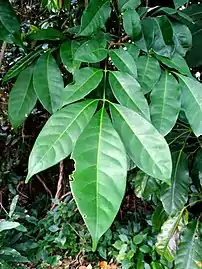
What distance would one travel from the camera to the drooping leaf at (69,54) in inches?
24.9

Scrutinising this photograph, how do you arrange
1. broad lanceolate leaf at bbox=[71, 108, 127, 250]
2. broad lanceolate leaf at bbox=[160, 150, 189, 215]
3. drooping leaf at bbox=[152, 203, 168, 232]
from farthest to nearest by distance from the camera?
1. drooping leaf at bbox=[152, 203, 168, 232]
2. broad lanceolate leaf at bbox=[160, 150, 189, 215]
3. broad lanceolate leaf at bbox=[71, 108, 127, 250]

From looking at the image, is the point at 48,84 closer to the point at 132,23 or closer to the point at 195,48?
the point at 132,23

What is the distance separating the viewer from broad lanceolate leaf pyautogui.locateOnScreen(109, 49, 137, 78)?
0.56 m

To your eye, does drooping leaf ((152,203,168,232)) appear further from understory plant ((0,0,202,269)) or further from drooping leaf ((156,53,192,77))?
drooping leaf ((156,53,192,77))

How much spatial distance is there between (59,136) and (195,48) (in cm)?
59

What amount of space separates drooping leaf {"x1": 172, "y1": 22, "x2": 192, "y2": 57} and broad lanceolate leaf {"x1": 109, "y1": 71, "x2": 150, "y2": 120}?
0.23 metres

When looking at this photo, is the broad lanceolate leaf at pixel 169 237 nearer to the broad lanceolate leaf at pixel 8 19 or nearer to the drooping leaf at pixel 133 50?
the drooping leaf at pixel 133 50

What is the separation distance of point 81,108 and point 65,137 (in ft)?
0.17

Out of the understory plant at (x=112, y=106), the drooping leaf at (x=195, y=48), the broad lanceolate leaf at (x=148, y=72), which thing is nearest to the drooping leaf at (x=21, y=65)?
the understory plant at (x=112, y=106)

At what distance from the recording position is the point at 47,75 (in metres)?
0.64

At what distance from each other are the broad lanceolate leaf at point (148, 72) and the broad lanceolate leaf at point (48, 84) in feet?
0.48

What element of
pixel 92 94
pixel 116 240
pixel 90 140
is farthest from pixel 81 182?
pixel 116 240

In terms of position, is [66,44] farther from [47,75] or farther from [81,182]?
[81,182]

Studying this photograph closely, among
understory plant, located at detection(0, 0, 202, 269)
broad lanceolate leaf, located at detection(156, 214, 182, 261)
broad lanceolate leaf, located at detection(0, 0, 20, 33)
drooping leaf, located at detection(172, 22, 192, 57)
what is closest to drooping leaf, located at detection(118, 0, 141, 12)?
understory plant, located at detection(0, 0, 202, 269)
